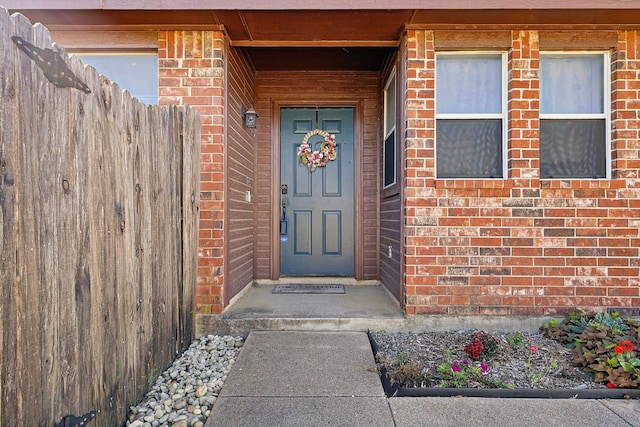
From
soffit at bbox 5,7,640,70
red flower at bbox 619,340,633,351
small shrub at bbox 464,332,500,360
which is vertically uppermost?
soffit at bbox 5,7,640,70

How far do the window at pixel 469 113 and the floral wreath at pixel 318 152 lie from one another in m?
1.60

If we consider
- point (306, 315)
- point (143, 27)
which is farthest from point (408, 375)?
point (143, 27)

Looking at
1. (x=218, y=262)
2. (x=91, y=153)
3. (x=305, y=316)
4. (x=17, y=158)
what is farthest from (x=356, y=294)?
(x=17, y=158)

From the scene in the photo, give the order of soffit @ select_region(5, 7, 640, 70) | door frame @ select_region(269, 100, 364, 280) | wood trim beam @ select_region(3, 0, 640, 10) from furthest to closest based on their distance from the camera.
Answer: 1. door frame @ select_region(269, 100, 364, 280)
2. soffit @ select_region(5, 7, 640, 70)
3. wood trim beam @ select_region(3, 0, 640, 10)

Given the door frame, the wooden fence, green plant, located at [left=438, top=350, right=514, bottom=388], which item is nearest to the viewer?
the wooden fence

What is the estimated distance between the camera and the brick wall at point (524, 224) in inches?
126

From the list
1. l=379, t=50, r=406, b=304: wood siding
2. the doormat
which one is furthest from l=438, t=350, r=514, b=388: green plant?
the doormat

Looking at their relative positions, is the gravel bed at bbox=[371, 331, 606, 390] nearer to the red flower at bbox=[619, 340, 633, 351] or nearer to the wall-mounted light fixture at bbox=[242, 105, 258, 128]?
the red flower at bbox=[619, 340, 633, 351]

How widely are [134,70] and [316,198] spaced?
2404 mm

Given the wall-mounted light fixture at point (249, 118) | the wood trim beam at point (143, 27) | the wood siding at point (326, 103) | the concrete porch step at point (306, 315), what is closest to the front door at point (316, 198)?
the wood siding at point (326, 103)

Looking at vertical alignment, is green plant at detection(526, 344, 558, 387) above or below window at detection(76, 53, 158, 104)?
below

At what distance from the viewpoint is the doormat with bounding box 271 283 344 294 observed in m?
4.08

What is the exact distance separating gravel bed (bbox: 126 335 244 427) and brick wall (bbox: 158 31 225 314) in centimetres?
61

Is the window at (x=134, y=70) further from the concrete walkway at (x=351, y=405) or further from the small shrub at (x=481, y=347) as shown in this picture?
the small shrub at (x=481, y=347)
